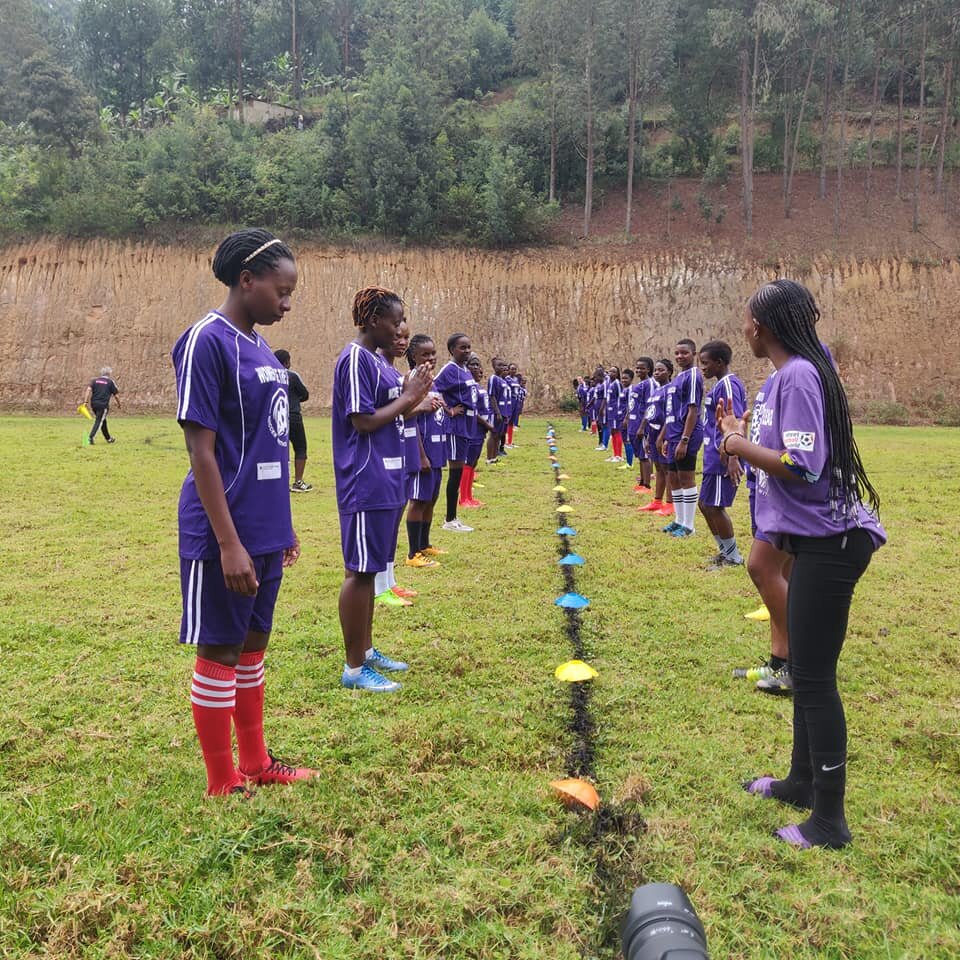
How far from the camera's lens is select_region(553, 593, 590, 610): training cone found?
560 cm

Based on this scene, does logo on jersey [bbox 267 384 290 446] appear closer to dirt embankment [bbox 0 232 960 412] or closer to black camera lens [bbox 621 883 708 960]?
black camera lens [bbox 621 883 708 960]

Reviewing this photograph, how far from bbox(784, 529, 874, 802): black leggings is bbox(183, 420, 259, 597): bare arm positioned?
201cm

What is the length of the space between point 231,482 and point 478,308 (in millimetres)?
30722

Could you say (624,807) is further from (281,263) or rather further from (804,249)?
(804,249)

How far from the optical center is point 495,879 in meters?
2.45

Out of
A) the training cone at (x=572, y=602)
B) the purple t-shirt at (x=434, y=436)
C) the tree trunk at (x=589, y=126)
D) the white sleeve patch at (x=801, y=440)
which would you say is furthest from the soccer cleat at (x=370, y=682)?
the tree trunk at (x=589, y=126)

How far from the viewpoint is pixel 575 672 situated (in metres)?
4.18

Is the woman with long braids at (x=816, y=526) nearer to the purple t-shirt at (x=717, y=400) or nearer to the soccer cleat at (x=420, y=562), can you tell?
the purple t-shirt at (x=717, y=400)

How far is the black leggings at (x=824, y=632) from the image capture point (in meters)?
2.63

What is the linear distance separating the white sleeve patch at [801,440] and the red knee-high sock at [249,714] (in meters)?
2.28

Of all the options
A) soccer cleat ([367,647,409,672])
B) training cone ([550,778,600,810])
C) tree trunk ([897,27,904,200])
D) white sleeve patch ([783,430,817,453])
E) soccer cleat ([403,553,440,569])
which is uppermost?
tree trunk ([897,27,904,200])

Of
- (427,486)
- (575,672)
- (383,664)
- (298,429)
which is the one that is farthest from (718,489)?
(298,429)

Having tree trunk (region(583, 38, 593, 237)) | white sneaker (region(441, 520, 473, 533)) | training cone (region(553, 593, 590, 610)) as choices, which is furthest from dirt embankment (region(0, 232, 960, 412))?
training cone (region(553, 593, 590, 610))

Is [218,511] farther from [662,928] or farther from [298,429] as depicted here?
[298,429]
